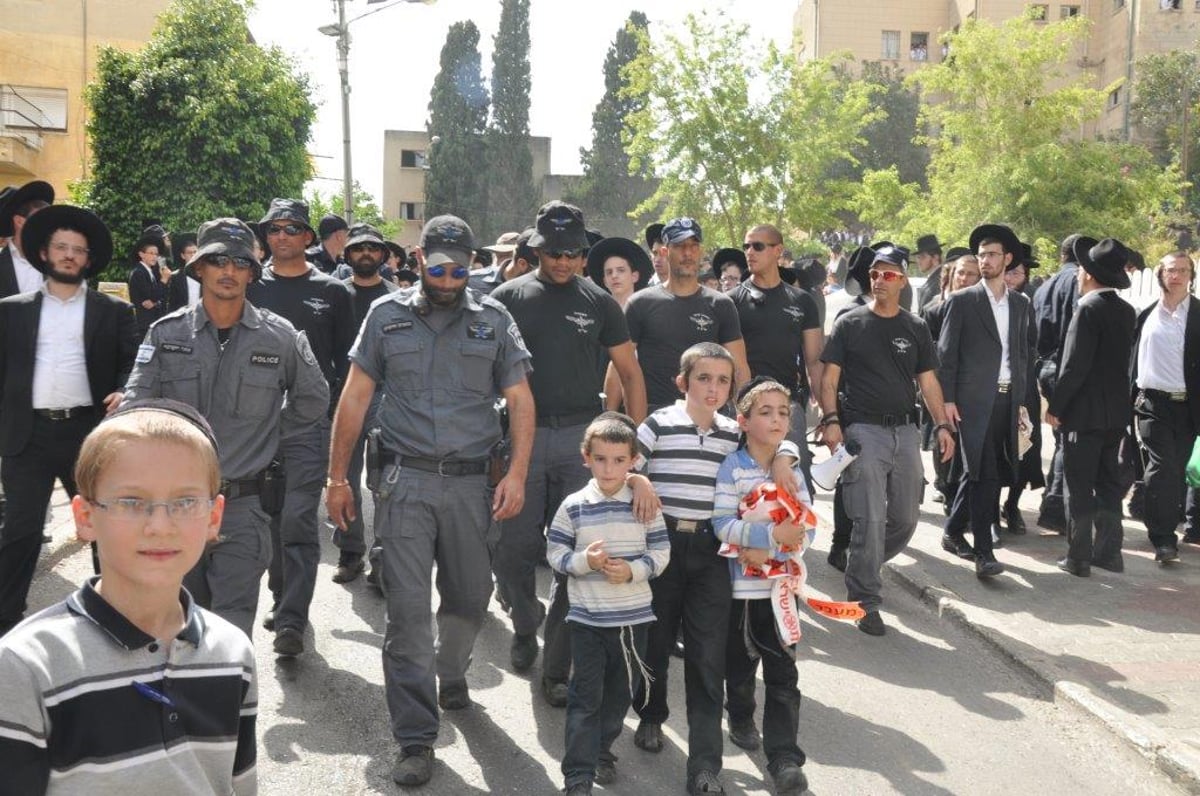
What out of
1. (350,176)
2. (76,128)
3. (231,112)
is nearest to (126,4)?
Answer: (76,128)

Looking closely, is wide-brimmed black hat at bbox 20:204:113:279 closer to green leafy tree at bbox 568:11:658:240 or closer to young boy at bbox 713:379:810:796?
young boy at bbox 713:379:810:796

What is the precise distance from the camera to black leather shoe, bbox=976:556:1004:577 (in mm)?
8062

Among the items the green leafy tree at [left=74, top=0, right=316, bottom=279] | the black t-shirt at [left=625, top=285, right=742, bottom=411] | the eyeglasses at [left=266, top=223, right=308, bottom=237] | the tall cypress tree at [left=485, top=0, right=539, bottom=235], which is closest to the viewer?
Result: the black t-shirt at [left=625, top=285, right=742, bottom=411]

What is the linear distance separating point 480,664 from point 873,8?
2707 inches

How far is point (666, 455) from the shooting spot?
16.6 feet

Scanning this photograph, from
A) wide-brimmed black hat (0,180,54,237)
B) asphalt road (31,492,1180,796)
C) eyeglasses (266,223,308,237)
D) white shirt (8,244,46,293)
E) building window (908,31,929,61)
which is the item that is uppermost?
building window (908,31,929,61)

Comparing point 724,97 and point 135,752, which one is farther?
point 724,97

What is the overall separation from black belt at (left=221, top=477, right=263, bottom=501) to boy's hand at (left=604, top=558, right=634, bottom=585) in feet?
5.15

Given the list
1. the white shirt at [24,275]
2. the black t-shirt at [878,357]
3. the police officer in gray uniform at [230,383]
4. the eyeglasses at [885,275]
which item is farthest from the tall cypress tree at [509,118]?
the police officer in gray uniform at [230,383]

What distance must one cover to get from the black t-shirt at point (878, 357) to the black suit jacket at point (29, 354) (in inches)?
162

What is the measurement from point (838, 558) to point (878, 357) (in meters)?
1.87

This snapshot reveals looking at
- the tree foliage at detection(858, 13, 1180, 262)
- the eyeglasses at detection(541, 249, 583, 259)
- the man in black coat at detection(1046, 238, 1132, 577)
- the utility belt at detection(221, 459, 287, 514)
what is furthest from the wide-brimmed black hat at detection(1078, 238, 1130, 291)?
the tree foliage at detection(858, 13, 1180, 262)

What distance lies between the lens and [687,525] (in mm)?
4910

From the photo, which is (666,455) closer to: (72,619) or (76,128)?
(72,619)
